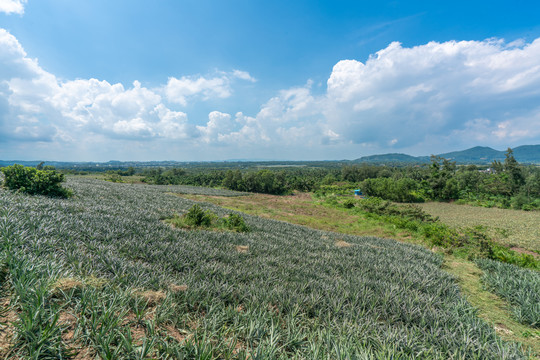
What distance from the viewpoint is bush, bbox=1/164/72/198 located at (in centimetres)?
991

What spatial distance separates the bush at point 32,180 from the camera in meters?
9.91

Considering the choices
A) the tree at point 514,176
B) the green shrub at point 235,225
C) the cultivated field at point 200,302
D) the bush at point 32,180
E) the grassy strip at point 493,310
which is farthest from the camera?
the tree at point 514,176

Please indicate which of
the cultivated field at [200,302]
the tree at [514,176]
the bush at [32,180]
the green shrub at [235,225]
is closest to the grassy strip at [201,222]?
the green shrub at [235,225]

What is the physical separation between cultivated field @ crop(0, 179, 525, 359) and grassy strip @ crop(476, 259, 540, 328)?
1195 millimetres

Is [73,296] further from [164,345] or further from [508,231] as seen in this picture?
[508,231]

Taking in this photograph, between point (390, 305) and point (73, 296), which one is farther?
point (390, 305)

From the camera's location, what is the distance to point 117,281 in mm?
3816

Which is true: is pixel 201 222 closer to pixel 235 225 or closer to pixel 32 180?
pixel 235 225

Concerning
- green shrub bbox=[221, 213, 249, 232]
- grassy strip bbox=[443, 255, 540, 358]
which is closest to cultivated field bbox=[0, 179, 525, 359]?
grassy strip bbox=[443, 255, 540, 358]

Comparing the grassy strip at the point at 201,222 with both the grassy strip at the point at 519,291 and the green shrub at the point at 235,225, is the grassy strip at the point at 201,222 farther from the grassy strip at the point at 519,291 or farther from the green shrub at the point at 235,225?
the grassy strip at the point at 519,291

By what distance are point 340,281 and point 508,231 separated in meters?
29.1

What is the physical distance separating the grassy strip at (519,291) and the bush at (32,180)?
61.2ft

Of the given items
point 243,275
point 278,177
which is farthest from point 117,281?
point 278,177

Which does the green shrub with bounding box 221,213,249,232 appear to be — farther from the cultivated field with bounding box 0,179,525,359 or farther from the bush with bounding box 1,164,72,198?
the bush with bounding box 1,164,72,198
